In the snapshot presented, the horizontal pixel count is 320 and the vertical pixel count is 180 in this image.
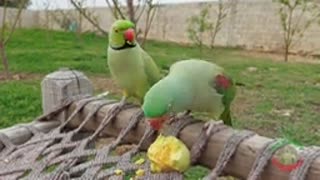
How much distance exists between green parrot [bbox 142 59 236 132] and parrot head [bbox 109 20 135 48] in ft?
0.55

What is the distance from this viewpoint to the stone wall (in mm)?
8383

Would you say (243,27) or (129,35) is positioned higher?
(129,35)

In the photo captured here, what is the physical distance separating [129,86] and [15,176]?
13.0 inches

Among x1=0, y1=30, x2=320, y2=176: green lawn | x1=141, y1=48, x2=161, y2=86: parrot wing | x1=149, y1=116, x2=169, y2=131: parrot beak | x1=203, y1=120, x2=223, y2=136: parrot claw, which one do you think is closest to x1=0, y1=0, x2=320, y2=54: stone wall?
x1=0, y1=30, x2=320, y2=176: green lawn

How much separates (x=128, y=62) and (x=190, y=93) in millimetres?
261

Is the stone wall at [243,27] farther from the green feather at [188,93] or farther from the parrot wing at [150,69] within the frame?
the green feather at [188,93]

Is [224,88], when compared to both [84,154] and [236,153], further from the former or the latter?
[84,154]

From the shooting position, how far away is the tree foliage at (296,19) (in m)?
7.35

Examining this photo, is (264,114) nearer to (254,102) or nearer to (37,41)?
(254,102)

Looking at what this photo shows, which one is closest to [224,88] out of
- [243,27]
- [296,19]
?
[296,19]

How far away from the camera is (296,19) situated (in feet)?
25.7

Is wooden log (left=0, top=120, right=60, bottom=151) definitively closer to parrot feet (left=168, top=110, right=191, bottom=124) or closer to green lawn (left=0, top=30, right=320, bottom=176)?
parrot feet (left=168, top=110, right=191, bottom=124)

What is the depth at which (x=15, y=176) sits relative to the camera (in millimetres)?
1055

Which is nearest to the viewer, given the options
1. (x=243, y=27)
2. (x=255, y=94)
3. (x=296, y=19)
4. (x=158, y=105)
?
(x=158, y=105)
